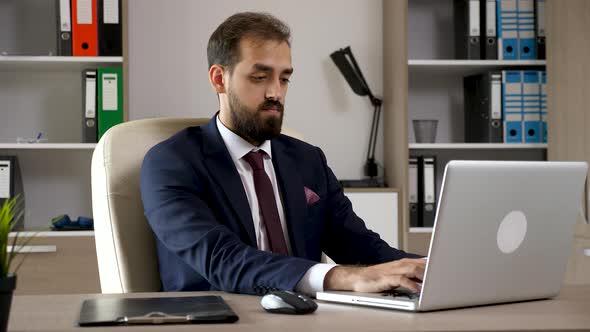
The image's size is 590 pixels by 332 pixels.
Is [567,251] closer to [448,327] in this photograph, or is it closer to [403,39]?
[448,327]

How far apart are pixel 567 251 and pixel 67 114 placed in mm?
2717

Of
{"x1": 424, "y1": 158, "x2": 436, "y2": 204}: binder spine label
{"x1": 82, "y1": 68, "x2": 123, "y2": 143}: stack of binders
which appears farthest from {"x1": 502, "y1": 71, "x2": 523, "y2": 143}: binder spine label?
{"x1": 82, "y1": 68, "x2": 123, "y2": 143}: stack of binders

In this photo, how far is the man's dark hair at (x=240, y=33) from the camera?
6.81ft

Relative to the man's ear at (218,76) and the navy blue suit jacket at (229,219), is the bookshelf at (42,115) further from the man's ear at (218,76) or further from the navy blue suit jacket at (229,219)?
the navy blue suit jacket at (229,219)

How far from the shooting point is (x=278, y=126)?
6.66ft

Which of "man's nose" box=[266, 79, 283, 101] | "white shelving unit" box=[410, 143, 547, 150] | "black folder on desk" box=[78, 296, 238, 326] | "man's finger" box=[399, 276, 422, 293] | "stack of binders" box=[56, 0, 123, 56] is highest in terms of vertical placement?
"stack of binders" box=[56, 0, 123, 56]

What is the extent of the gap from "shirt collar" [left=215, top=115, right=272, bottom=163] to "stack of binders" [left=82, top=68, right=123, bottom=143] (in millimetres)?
1512

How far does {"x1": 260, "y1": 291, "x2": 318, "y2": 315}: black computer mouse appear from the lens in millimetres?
1224

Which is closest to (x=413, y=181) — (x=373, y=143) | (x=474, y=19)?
(x=373, y=143)

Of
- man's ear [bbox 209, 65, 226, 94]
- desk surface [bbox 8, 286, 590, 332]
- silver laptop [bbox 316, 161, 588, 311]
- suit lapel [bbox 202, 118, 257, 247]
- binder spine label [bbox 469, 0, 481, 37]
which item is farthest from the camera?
binder spine label [bbox 469, 0, 481, 37]

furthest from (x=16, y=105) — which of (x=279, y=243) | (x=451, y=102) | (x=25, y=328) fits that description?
(x=25, y=328)

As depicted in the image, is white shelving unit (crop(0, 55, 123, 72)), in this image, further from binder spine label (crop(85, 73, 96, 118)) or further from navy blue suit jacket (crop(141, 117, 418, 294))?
navy blue suit jacket (crop(141, 117, 418, 294))

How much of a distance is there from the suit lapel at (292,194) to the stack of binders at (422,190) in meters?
1.63

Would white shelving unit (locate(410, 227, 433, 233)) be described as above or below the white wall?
below
